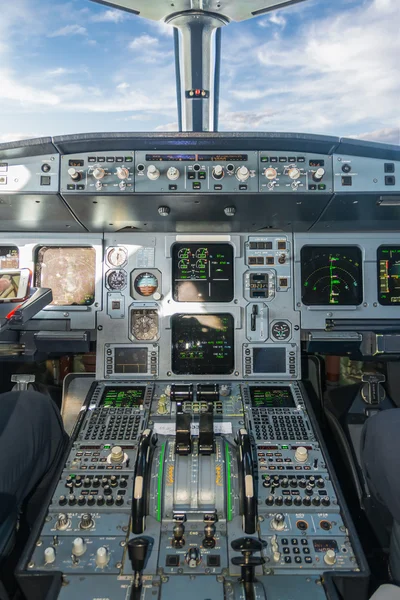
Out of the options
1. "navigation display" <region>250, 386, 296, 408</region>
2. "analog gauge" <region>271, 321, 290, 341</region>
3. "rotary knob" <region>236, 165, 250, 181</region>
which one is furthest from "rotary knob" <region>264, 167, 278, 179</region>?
"navigation display" <region>250, 386, 296, 408</region>

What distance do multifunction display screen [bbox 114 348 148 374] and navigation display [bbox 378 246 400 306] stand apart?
177 cm

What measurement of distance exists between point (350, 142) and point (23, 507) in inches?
99.4

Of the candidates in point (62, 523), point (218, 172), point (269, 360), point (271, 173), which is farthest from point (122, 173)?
point (62, 523)

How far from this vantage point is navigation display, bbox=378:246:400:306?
10.4ft

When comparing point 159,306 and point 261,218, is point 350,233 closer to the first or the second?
point 261,218

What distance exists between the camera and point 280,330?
313 centimetres

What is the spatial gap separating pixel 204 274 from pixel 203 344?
505 millimetres

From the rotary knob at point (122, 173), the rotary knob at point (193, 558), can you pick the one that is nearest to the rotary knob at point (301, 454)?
the rotary knob at point (193, 558)

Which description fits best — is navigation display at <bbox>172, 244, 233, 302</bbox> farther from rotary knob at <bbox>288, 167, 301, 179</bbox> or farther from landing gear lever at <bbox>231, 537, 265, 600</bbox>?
landing gear lever at <bbox>231, 537, 265, 600</bbox>

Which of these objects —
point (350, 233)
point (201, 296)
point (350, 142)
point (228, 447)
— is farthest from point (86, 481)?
point (350, 233)

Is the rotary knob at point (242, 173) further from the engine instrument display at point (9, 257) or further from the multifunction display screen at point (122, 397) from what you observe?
the engine instrument display at point (9, 257)

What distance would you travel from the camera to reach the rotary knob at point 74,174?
2.36m

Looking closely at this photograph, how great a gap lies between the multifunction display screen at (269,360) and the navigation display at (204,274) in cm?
44

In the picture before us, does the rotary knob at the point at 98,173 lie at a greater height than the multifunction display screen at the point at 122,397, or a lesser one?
greater
